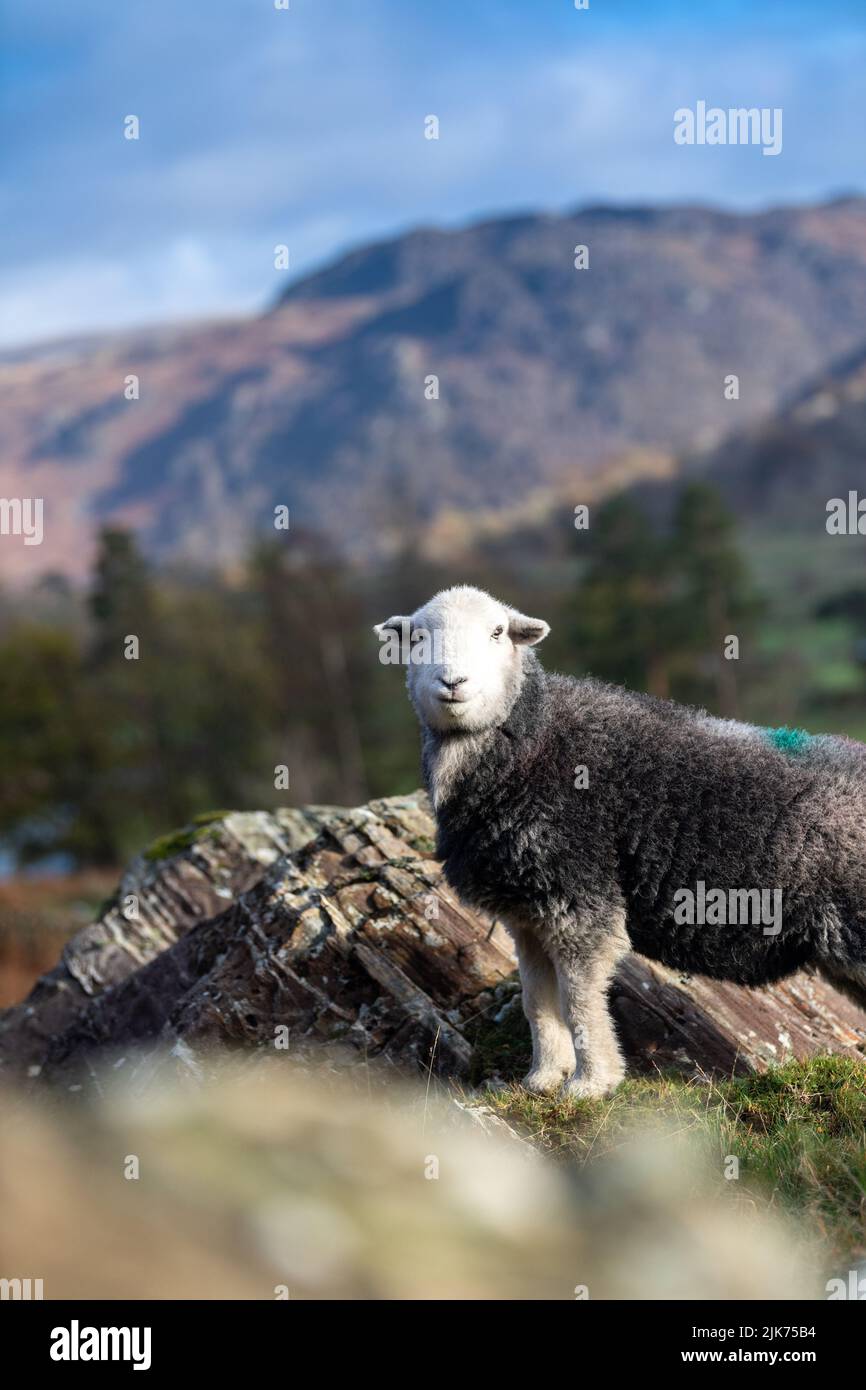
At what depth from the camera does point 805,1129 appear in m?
7.90

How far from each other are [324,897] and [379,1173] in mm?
6697

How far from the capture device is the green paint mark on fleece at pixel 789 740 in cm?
952

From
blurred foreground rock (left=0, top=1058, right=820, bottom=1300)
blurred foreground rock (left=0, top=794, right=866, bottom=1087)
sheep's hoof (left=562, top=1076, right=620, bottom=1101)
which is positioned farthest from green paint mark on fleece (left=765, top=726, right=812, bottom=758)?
blurred foreground rock (left=0, top=1058, right=820, bottom=1300)

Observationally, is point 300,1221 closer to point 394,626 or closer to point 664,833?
point 664,833

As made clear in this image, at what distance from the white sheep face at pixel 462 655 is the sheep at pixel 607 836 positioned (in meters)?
0.02

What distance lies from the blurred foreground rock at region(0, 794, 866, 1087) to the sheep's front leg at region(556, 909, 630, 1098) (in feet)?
2.72

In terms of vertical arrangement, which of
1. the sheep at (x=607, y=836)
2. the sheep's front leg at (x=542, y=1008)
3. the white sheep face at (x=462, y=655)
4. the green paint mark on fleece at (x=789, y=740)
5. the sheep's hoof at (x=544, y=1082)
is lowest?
the sheep's hoof at (x=544, y=1082)

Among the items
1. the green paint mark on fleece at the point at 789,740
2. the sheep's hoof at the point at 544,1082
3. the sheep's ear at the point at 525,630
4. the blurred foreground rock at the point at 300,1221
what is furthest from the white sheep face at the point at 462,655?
the blurred foreground rock at the point at 300,1221

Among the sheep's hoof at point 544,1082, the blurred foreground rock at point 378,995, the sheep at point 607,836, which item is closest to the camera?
the sheep at point 607,836

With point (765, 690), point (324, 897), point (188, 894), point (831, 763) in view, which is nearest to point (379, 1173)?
point (831, 763)

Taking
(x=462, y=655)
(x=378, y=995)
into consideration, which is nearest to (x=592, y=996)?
(x=378, y=995)

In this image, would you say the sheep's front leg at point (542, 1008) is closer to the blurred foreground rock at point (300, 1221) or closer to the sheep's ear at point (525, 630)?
the sheep's ear at point (525, 630)

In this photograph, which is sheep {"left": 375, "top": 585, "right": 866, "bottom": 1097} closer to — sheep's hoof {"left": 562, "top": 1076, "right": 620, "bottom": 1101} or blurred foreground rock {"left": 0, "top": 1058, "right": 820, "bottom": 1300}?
sheep's hoof {"left": 562, "top": 1076, "right": 620, "bottom": 1101}

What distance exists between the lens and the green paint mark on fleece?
375 inches
